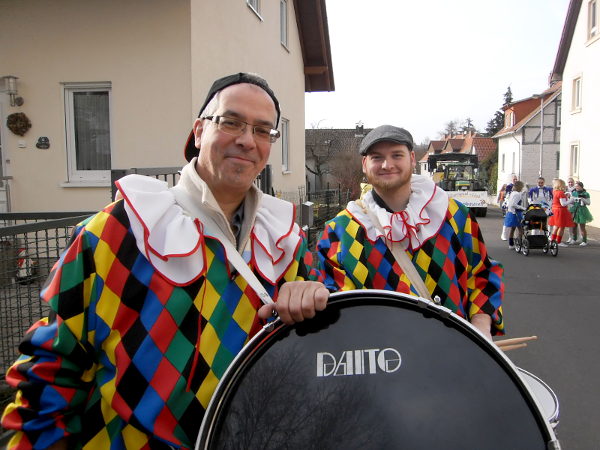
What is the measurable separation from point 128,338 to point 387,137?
1551 millimetres

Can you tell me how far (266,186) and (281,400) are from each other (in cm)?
560

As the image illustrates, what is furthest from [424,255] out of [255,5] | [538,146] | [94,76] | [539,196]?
[538,146]

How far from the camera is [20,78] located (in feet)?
24.7

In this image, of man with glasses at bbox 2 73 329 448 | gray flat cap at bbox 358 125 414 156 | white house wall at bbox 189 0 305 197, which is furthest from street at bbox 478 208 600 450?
white house wall at bbox 189 0 305 197

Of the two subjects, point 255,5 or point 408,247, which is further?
point 255,5

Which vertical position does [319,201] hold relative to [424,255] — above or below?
below

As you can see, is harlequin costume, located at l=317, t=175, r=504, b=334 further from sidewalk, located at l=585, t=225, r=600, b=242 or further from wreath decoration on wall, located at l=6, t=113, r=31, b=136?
sidewalk, located at l=585, t=225, r=600, b=242

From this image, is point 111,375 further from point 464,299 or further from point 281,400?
point 464,299

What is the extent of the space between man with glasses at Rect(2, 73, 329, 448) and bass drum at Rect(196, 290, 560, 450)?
0.35 ft

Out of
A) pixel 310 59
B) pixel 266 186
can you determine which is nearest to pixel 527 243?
pixel 266 186

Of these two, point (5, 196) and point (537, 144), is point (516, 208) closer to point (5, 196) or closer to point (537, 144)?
point (5, 196)

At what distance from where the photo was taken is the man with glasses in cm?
135

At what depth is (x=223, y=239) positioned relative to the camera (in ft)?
5.07

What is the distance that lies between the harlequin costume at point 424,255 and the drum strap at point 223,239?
77 cm
